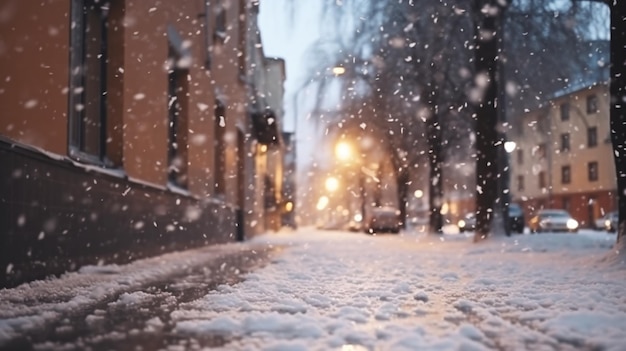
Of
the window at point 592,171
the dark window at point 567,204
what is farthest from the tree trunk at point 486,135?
the dark window at point 567,204

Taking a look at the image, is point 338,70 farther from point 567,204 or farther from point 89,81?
point 567,204

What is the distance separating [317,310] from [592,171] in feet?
166

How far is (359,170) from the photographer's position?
128 feet

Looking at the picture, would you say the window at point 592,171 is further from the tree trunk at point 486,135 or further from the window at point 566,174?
the tree trunk at point 486,135

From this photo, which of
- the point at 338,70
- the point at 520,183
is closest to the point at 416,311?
the point at 338,70

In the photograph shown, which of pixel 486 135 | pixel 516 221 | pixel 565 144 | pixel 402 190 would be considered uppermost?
pixel 565 144

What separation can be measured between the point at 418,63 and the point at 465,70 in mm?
1281

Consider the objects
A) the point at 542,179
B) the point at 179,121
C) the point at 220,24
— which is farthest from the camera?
the point at 542,179

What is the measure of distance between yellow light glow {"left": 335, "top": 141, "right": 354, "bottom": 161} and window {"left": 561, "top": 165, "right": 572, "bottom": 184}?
29.8 metres

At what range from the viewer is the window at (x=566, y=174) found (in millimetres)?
54625

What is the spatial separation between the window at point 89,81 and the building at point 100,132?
2 cm

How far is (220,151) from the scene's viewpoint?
18.5m

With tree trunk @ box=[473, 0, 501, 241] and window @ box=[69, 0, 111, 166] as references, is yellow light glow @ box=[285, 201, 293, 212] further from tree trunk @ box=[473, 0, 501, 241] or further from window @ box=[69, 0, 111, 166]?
A: window @ box=[69, 0, 111, 166]

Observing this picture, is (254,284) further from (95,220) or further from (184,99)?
(184,99)
